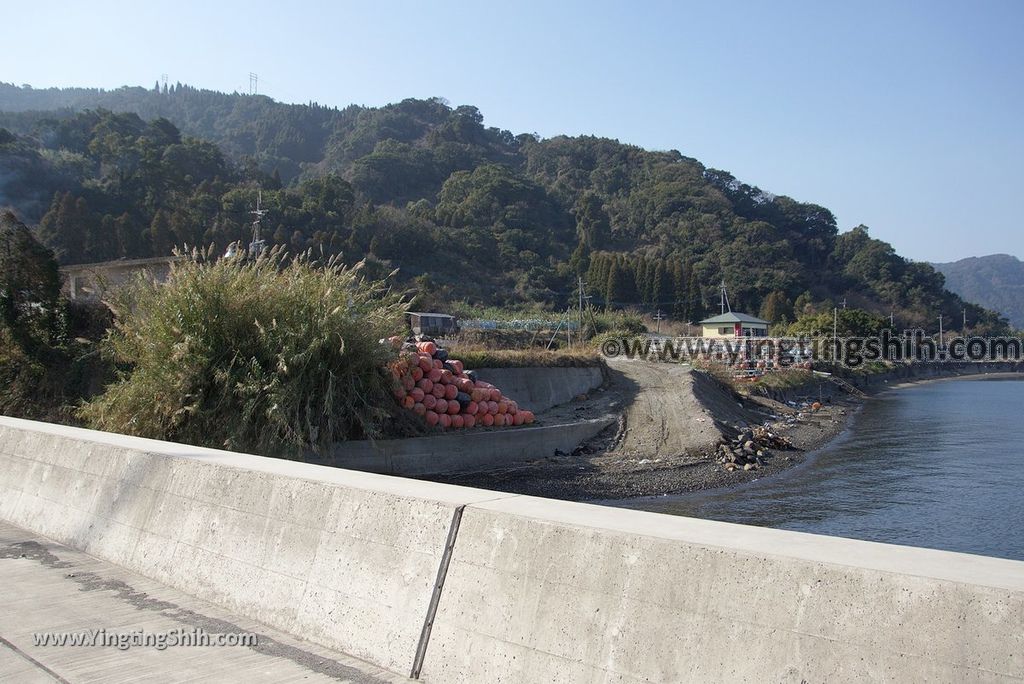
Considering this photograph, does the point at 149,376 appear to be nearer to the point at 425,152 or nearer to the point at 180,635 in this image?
the point at 180,635

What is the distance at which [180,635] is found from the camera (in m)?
5.66

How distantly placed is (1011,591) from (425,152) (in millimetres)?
176662

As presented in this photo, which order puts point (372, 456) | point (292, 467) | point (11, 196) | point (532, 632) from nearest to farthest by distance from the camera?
point (532, 632)
point (292, 467)
point (372, 456)
point (11, 196)

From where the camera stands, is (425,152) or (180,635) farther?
(425,152)

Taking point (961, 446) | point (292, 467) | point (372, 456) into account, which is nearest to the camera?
point (292, 467)

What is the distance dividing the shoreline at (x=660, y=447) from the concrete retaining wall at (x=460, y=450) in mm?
441

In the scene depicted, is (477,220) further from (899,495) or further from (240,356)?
(240,356)

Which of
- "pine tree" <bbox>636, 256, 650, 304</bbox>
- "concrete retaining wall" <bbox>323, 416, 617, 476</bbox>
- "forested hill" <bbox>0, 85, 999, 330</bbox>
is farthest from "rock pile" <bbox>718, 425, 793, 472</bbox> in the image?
"pine tree" <bbox>636, 256, 650, 304</bbox>

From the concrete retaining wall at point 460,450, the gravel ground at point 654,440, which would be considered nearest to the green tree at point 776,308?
the gravel ground at point 654,440

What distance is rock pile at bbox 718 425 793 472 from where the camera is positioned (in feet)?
88.3

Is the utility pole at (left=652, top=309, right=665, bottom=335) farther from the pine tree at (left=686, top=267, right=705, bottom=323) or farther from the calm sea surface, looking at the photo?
the calm sea surface

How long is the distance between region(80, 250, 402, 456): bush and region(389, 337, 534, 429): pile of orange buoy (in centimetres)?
198

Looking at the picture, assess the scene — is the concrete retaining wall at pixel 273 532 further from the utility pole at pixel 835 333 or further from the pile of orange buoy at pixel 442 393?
the utility pole at pixel 835 333

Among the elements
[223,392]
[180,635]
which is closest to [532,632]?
[180,635]
